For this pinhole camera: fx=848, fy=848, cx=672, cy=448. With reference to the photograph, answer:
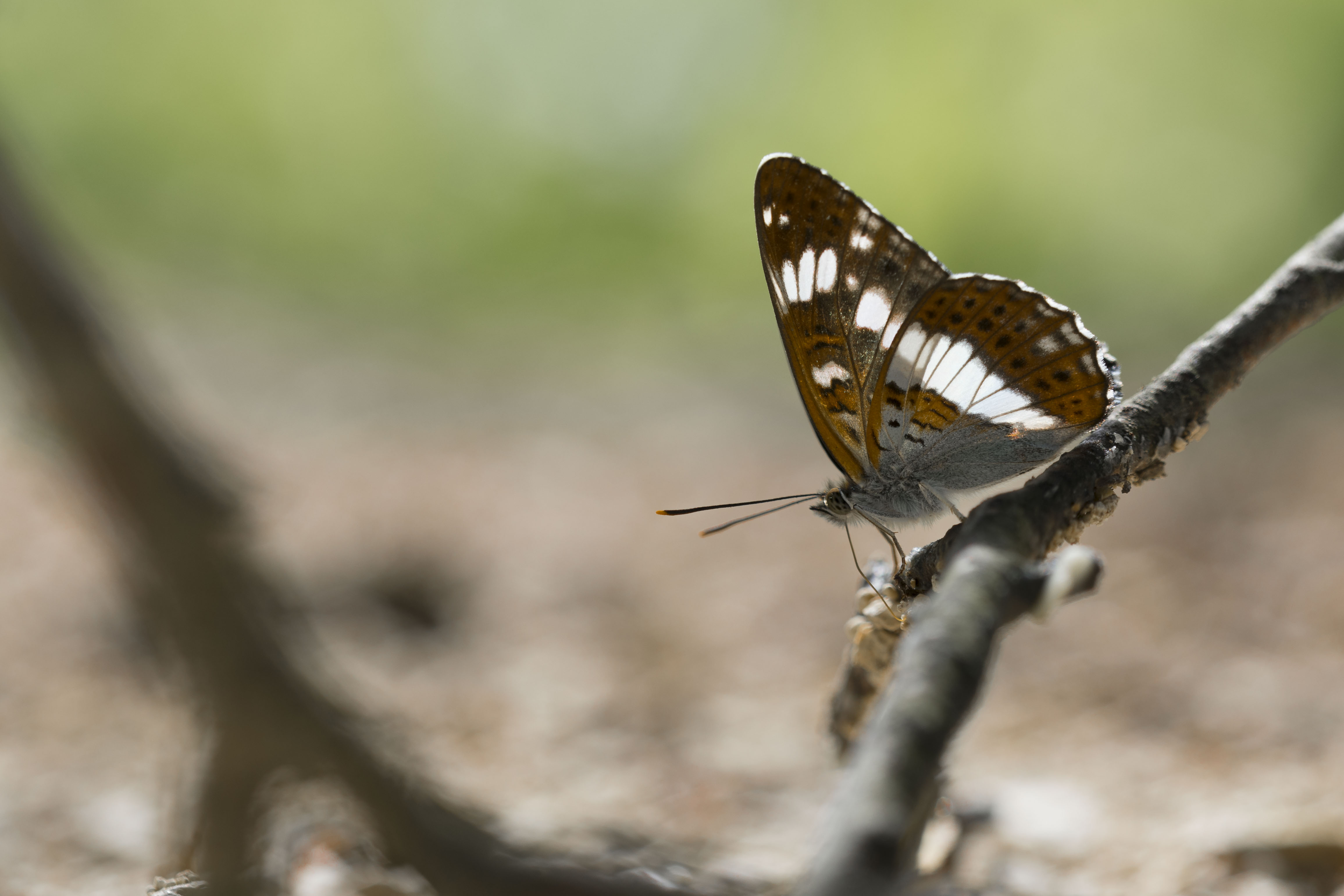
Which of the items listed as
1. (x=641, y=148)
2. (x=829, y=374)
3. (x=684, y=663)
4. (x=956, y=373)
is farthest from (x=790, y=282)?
(x=641, y=148)

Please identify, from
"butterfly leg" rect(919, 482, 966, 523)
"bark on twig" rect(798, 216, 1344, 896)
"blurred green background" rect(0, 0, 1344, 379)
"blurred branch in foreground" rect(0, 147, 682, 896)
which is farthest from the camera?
"blurred green background" rect(0, 0, 1344, 379)

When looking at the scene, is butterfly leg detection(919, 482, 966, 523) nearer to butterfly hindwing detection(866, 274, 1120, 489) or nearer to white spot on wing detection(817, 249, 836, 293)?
butterfly hindwing detection(866, 274, 1120, 489)

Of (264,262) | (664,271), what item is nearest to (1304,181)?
(664,271)

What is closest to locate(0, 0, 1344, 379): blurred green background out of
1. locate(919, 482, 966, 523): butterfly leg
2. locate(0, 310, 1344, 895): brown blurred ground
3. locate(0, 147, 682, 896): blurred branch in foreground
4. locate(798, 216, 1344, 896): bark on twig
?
locate(0, 310, 1344, 895): brown blurred ground

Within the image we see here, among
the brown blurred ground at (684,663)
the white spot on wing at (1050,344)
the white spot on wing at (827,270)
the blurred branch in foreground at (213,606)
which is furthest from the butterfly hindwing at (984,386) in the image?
the blurred branch in foreground at (213,606)

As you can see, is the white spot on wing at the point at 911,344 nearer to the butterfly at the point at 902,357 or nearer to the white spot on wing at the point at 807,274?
the butterfly at the point at 902,357
